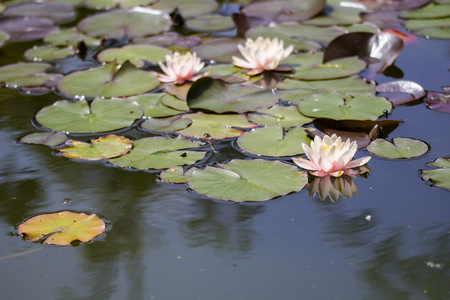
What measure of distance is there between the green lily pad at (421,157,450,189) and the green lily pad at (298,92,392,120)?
45 centimetres

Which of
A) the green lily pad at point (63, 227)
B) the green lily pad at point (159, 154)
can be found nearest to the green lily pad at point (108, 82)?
the green lily pad at point (159, 154)

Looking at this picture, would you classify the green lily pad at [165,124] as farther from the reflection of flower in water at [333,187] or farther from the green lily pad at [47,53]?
the green lily pad at [47,53]

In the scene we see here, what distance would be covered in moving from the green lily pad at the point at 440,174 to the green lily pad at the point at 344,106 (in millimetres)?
448

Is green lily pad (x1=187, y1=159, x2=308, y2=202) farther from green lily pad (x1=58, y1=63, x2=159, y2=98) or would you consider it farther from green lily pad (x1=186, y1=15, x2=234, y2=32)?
green lily pad (x1=186, y1=15, x2=234, y2=32)

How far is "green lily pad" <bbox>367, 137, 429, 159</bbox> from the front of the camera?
2.28 m

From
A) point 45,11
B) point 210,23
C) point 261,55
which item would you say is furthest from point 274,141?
point 45,11

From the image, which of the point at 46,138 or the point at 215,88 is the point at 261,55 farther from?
the point at 46,138

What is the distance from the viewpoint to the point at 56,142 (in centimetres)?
251

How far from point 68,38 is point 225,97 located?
1.62 m

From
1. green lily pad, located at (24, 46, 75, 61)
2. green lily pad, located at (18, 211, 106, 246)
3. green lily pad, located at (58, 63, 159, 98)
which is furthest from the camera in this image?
green lily pad, located at (24, 46, 75, 61)

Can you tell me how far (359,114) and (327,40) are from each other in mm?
1180

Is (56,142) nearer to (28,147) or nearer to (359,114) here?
(28,147)

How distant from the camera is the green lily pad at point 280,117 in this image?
2.58 m

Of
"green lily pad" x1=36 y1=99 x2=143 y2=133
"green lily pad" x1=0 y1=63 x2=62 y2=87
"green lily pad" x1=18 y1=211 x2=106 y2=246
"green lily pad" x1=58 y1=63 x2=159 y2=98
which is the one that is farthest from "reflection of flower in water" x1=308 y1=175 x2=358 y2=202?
"green lily pad" x1=0 y1=63 x2=62 y2=87
